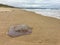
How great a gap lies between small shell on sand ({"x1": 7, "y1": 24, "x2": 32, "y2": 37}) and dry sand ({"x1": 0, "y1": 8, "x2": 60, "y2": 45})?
0.03m

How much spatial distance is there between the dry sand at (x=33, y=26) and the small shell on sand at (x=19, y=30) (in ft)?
0.09

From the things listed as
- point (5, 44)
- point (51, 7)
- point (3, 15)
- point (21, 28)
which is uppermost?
point (51, 7)

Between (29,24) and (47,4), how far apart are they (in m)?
0.51

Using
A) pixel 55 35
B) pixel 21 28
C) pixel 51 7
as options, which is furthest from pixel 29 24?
pixel 51 7

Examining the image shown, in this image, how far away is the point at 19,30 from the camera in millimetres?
1146

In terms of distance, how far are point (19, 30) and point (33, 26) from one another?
11 centimetres

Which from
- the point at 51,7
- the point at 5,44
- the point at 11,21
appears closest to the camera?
the point at 5,44

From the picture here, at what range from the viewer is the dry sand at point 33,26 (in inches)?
41.5

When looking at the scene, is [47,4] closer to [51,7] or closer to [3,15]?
[51,7]

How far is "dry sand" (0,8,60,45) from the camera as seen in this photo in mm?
1053

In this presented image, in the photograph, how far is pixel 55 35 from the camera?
1.10 m

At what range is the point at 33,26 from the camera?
120 cm

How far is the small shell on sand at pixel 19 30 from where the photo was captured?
112 cm

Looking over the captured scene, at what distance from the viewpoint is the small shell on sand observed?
1.12m
